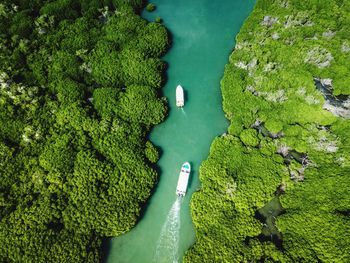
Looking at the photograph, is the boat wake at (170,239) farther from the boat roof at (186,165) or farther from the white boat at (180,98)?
the white boat at (180,98)

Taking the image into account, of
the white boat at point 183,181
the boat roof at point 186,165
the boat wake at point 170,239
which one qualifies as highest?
the boat roof at point 186,165

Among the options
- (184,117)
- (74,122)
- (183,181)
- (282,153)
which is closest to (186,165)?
(183,181)

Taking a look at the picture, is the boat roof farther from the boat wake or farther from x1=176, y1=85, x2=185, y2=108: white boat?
x1=176, y1=85, x2=185, y2=108: white boat

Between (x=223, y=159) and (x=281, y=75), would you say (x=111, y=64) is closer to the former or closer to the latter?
(x=223, y=159)

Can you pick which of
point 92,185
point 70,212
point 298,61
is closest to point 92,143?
point 92,185

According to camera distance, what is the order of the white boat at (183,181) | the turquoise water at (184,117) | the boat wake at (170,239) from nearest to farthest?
the boat wake at (170,239)
the turquoise water at (184,117)
the white boat at (183,181)

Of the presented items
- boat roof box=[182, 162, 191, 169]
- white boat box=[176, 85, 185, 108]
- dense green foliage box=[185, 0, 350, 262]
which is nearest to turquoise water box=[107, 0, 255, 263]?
white boat box=[176, 85, 185, 108]

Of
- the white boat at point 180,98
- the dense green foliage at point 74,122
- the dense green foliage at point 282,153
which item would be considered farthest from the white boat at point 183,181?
the white boat at point 180,98
